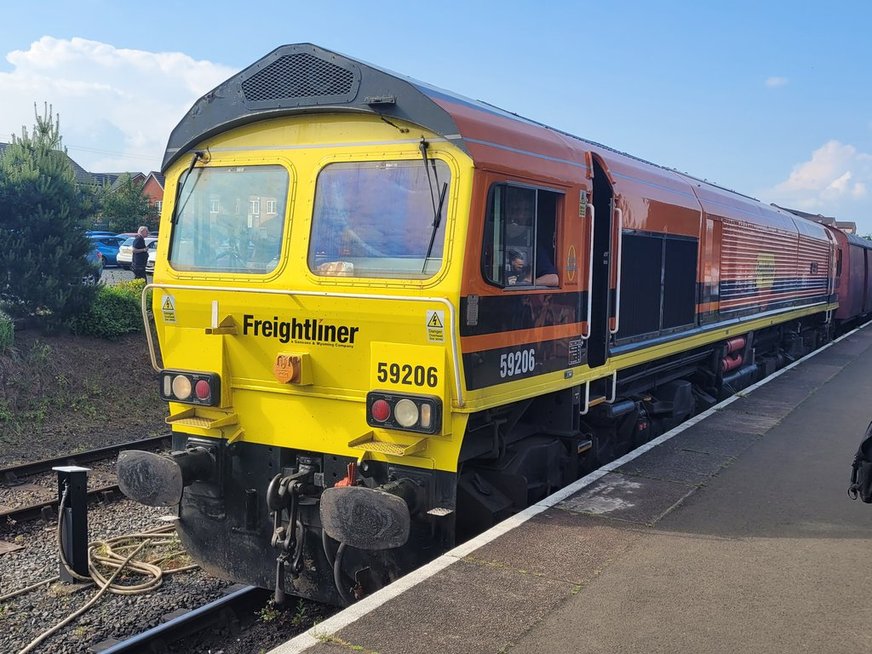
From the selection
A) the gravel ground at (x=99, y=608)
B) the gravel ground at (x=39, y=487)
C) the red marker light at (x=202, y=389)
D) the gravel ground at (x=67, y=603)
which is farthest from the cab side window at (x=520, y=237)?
the gravel ground at (x=39, y=487)

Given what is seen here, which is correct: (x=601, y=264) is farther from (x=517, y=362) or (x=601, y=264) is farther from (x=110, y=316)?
(x=110, y=316)

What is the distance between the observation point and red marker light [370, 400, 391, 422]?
16.1 feet

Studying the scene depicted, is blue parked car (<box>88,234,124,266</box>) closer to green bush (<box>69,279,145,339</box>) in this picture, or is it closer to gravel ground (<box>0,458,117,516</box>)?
green bush (<box>69,279,145,339</box>)

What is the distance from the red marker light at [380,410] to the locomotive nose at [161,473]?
1.31m

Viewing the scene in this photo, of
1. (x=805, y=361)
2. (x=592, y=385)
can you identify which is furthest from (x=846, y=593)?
(x=805, y=361)

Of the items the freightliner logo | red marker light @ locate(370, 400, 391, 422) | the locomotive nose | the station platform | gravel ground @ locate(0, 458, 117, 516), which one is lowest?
gravel ground @ locate(0, 458, 117, 516)

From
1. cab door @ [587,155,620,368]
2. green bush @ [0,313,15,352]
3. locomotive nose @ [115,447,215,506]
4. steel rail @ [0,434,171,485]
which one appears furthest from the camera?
green bush @ [0,313,15,352]

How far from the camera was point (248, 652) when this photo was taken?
16.5ft

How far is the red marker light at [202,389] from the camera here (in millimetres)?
5485

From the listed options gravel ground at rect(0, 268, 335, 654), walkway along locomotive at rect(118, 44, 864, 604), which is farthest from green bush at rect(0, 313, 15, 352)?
walkway along locomotive at rect(118, 44, 864, 604)

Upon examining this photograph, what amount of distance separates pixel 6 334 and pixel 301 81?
8595mm

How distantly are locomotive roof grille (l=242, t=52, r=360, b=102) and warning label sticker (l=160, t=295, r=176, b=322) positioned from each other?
146cm

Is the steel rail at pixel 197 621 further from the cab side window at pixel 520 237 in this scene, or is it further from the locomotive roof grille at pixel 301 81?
the locomotive roof grille at pixel 301 81

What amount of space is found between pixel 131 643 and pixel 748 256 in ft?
30.0
